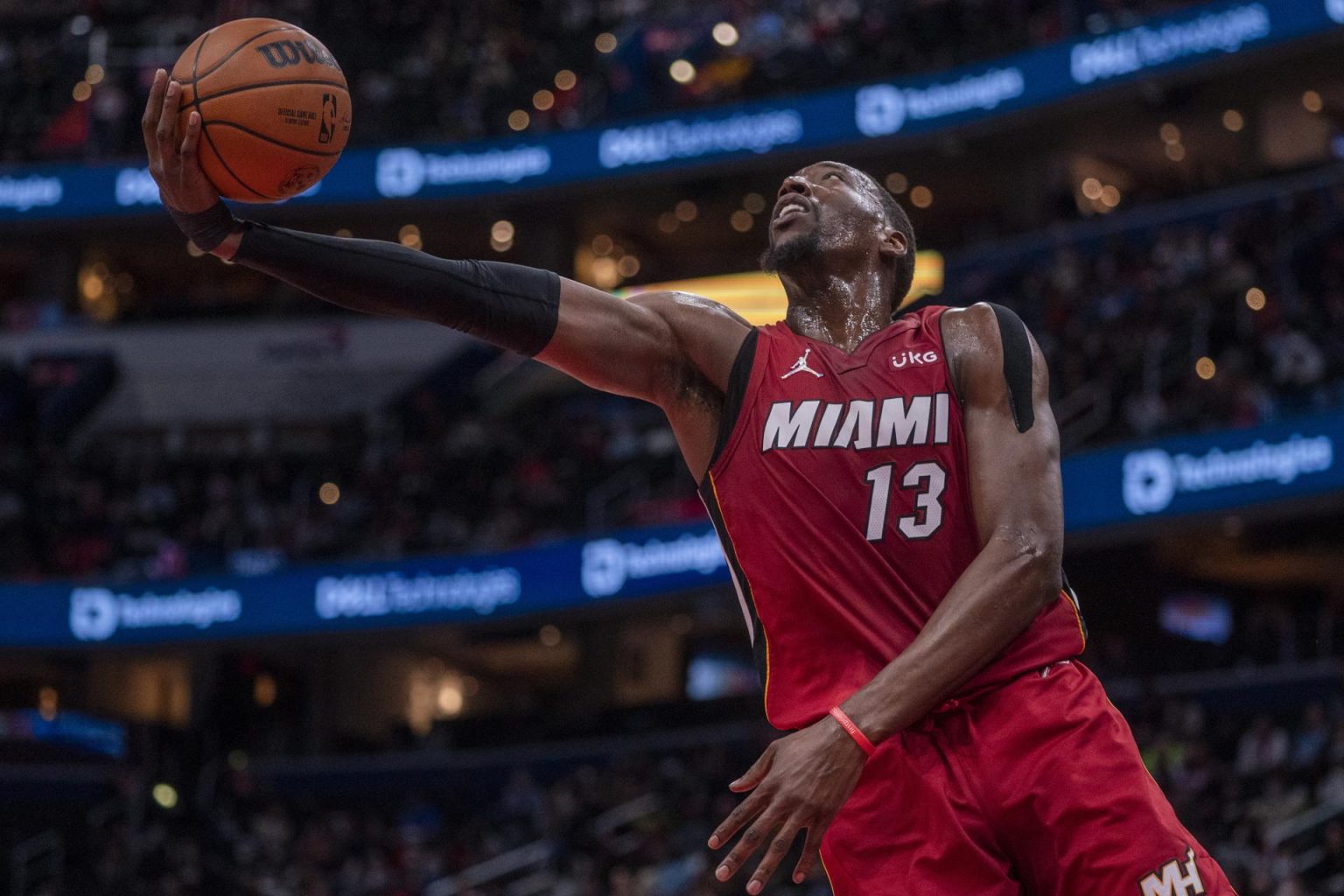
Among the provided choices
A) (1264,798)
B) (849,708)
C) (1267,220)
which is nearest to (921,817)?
(849,708)

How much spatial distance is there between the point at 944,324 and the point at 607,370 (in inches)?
28.1

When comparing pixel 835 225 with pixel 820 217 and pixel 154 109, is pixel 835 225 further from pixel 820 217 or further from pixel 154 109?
pixel 154 109

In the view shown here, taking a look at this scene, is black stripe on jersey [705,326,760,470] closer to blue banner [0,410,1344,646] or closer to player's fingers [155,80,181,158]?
player's fingers [155,80,181,158]

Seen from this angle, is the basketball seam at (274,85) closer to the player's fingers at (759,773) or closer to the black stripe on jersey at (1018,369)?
the black stripe on jersey at (1018,369)

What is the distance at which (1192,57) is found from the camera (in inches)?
887

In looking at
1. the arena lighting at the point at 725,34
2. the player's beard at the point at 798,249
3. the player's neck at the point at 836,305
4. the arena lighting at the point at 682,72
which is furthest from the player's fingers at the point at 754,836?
the arena lighting at the point at 725,34

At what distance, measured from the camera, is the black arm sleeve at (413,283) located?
3510mm

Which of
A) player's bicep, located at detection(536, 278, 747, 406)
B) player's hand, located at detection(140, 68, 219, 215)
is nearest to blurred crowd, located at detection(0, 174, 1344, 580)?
player's bicep, located at detection(536, 278, 747, 406)

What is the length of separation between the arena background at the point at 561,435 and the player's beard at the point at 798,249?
903 centimetres

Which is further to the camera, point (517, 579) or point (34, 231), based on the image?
point (34, 231)

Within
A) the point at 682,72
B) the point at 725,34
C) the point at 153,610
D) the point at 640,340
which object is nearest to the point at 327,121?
the point at 640,340

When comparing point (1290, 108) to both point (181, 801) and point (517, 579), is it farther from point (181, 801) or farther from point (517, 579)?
point (181, 801)

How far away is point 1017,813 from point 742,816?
0.53 meters

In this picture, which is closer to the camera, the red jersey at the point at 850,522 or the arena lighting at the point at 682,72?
the red jersey at the point at 850,522
